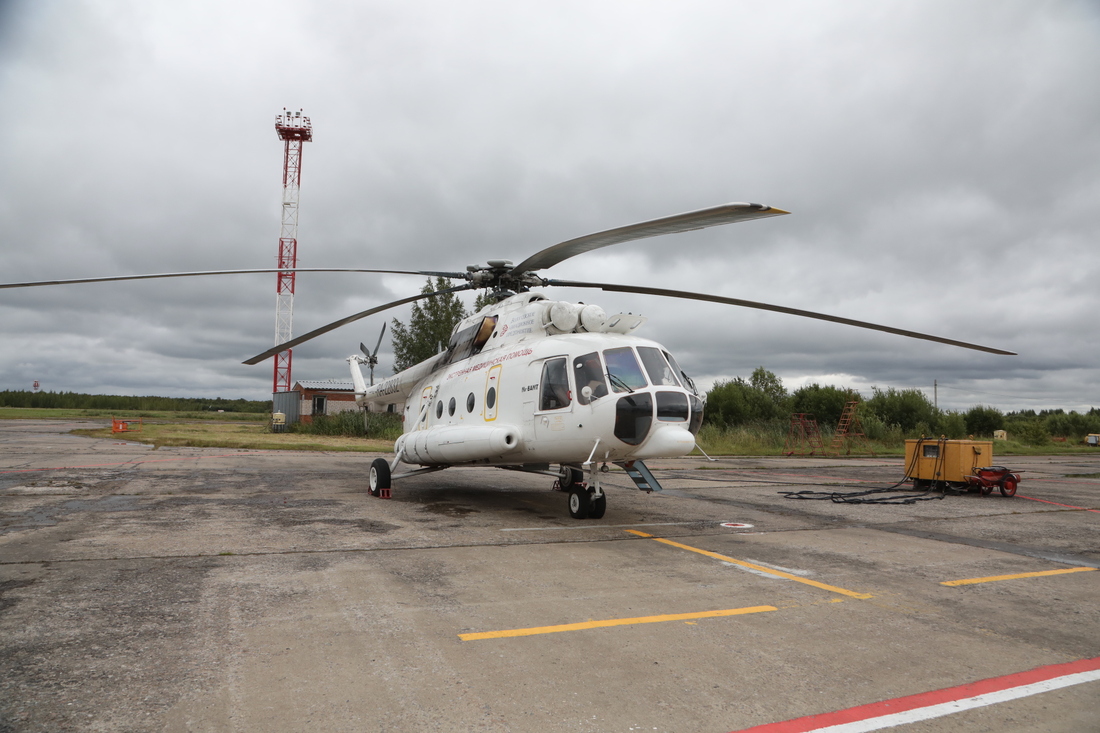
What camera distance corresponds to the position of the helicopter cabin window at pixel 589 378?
28.4 ft

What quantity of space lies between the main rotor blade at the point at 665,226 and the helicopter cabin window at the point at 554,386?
1643mm

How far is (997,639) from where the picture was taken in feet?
15.8

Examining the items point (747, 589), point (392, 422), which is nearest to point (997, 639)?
point (747, 589)

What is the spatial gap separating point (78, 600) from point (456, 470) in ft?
52.0

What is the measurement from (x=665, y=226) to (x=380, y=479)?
8.15m

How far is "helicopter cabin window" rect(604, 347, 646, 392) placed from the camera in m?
8.57

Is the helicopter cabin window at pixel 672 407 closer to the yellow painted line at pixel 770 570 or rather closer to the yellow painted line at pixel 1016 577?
the yellow painted line at pixel 770 570

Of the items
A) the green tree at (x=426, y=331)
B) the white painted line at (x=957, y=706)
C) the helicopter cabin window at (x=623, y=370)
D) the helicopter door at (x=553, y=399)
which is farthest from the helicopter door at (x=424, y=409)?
the green tree at (x=426, y=331)

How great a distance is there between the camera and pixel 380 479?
41.2ft

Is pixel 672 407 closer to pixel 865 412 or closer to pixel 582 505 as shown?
pixel 582 505

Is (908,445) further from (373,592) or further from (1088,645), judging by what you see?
(373,592)

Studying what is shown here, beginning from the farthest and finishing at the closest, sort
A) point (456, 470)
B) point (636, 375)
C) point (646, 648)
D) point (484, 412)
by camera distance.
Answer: point (456, 470)
point (484, 412)
point (636, 375)
point (646, 648)

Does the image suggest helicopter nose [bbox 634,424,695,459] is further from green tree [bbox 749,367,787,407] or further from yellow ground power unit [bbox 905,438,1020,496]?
green tree [bbox 749,367,787,407]

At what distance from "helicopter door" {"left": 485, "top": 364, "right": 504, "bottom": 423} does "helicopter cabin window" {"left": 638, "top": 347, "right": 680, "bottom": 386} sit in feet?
8.88
